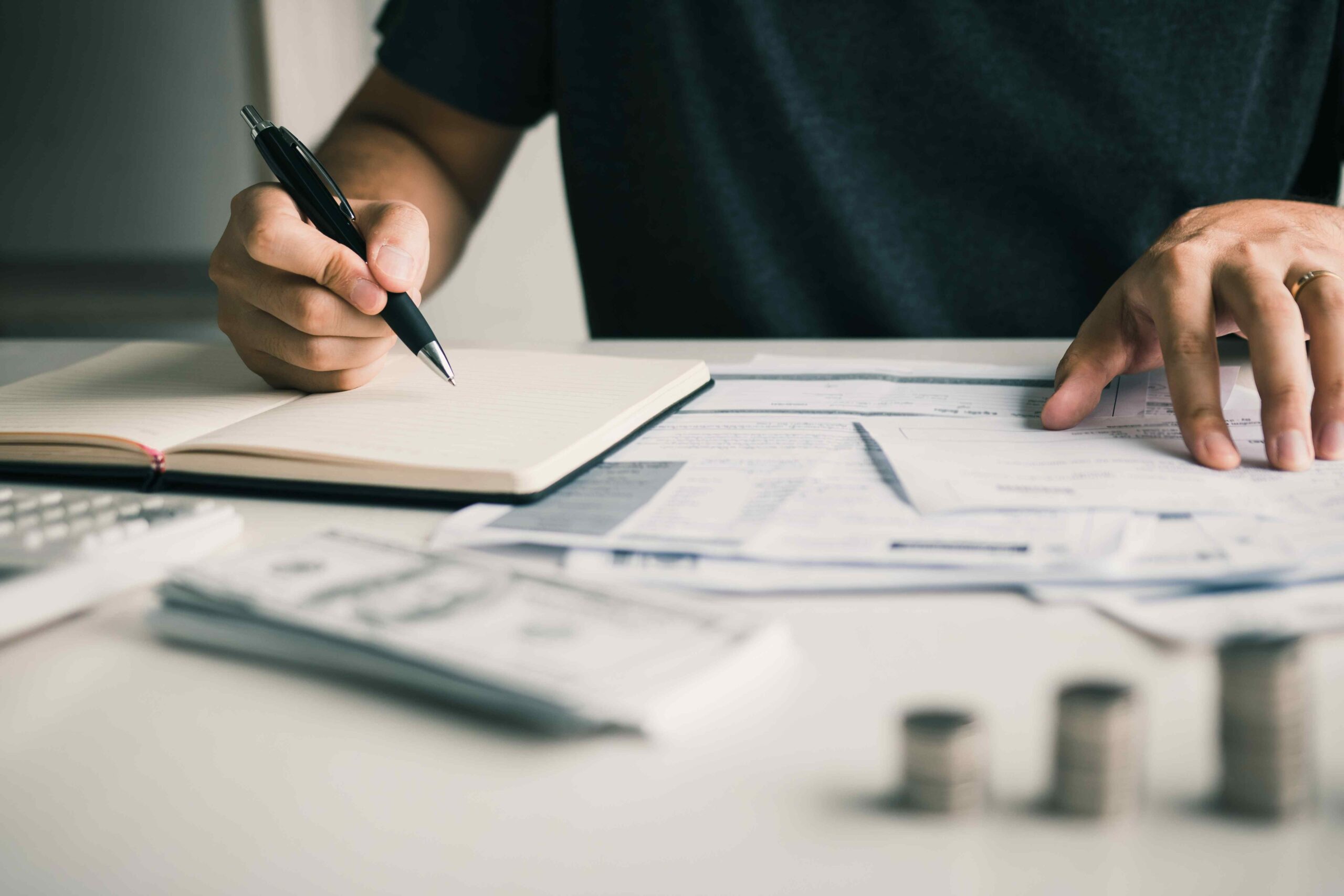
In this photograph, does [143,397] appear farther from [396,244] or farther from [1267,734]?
[1267,734]

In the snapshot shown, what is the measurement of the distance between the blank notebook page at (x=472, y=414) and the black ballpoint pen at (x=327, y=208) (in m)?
0.03

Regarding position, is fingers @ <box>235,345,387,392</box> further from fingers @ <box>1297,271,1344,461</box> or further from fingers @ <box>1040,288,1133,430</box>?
fingers @ <box>1297,271,1344,461</box>

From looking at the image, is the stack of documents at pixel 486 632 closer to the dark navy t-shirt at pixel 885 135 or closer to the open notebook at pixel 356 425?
the open notebook at pixel 356 425

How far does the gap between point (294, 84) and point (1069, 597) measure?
8.72 feet

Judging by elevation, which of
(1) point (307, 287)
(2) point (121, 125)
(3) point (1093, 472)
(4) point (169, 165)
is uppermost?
(2) point (121, 125)

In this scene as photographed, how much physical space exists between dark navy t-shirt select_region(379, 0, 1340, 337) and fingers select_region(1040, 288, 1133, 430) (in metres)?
0.50

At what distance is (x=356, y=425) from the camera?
549 mm

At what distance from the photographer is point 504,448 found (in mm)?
493

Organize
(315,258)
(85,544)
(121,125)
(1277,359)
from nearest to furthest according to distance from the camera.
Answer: (85,544) → (1277,359) → (315,258) → (121,125)

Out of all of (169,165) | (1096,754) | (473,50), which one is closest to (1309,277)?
(1096,754)

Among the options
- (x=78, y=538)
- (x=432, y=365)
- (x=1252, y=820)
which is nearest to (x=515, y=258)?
(x=432, y=365)

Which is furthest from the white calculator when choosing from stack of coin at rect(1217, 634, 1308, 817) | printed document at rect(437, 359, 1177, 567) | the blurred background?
the blurred background

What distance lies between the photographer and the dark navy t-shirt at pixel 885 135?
1033 mm

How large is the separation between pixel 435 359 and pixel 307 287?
0.10 metres
